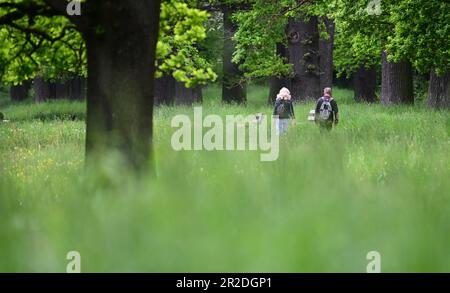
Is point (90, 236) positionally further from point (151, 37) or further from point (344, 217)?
point (151, 37)

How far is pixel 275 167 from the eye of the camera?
861 cm

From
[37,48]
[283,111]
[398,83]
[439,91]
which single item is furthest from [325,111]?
[398,83]

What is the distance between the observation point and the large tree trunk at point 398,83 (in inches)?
1027

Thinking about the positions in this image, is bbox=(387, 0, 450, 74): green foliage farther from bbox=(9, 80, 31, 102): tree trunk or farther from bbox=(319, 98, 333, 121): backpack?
bbox=(9, 80, 31, 102): tree trunk

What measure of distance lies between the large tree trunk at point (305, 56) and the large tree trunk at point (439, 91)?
16.4 ft

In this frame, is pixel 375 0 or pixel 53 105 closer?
pixel 375 0

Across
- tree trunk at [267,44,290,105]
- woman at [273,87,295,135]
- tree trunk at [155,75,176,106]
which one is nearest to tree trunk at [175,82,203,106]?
tree trunk at [155,75,176,106]

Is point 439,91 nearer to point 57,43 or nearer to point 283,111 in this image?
point 283,111

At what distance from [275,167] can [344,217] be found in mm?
3236

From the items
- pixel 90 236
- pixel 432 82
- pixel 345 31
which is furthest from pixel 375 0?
pixel 90 236

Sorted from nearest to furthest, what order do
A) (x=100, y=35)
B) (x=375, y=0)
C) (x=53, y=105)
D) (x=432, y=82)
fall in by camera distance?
(x=100, y=35) → (x=375, y=0) → (x=432, y=82) → (x=53, y=105)

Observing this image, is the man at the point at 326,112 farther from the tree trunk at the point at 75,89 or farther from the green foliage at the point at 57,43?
the tree trunk at the point at 75,89

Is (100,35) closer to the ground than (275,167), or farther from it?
farther from it
